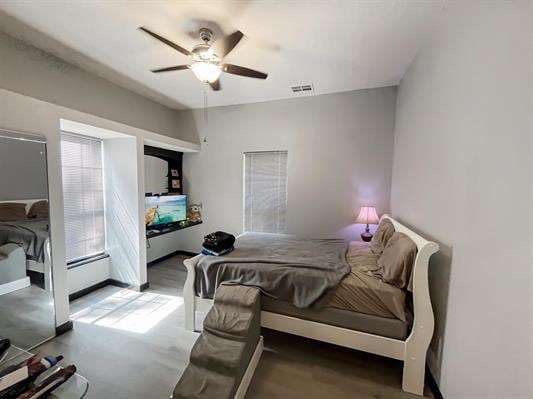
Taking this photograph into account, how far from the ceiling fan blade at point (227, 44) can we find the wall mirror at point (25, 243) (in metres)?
1.78

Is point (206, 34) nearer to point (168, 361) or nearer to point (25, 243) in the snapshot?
point (25, 243)

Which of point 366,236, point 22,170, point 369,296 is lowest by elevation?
point 369,296

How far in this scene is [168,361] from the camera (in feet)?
6.00

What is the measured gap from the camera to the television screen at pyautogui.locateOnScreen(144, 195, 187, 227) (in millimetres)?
3475

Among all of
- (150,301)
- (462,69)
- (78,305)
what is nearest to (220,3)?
(462,69)

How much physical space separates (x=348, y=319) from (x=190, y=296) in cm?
147

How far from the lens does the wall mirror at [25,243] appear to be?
1.79 meters

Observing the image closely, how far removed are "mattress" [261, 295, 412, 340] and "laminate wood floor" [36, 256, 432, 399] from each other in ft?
1.25

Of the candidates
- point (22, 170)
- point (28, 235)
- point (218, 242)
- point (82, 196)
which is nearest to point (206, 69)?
point (218, 242)

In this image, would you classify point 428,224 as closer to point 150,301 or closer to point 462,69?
point 462,69

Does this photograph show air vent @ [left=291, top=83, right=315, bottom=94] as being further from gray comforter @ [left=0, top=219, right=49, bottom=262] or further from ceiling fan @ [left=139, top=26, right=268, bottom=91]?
gray comforter @ [left=0, top=219, right=49, bottom=262]

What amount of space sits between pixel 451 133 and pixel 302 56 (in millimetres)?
1637

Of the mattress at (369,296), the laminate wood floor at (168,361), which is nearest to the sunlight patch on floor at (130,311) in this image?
the laminate wood floor at (168,361)

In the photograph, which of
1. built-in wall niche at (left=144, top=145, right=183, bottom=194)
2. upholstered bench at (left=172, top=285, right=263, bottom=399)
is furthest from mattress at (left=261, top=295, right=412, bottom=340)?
built-in wall niche at (left=144, top=145, right=183, bottom=194)
